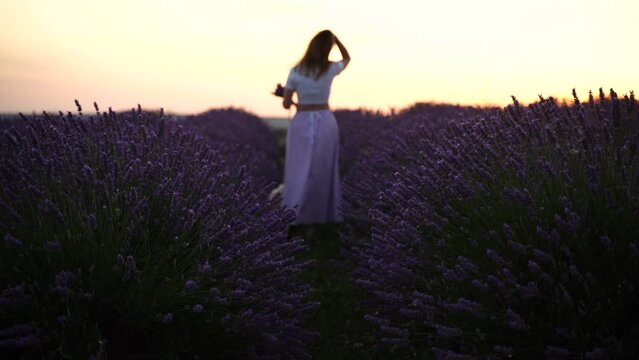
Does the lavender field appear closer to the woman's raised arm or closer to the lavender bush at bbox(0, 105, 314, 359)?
the lavender bush at bbox(0, 105, 314, 359)

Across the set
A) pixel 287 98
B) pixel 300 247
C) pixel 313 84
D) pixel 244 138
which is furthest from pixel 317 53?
pixel 244 138

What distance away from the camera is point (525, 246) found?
97.7 inches

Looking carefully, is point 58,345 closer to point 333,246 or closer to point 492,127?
point 492,127

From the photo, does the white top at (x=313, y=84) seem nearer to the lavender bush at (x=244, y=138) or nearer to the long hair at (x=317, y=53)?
the long hair at (x=317, y=53)

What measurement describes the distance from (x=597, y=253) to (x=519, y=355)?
1.66 feet

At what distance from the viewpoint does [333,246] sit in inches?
228

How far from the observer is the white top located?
6.28m

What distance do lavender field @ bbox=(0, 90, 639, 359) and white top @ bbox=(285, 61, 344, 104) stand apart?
2841 millimetres

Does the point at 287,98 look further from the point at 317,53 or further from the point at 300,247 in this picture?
the point at 300,247

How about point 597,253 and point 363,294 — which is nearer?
point 597,253

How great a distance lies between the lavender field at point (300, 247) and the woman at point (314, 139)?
2881 mm

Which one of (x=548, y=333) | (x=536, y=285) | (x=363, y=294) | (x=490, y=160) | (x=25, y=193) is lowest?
(x=363, y=294)

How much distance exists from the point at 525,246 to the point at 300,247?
112 cm

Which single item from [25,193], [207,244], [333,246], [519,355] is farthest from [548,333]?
[333,246]
